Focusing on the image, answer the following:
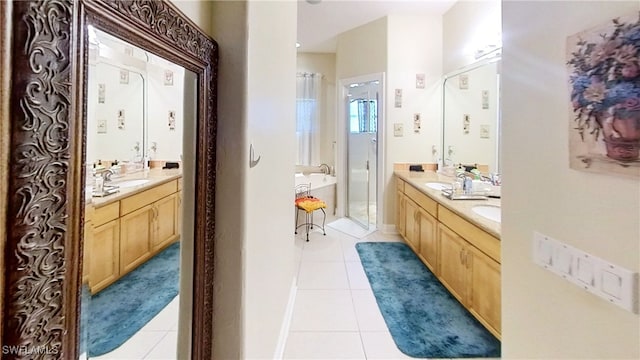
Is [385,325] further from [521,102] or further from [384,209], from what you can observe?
[384,209]

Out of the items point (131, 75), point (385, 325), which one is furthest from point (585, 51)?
point (385, 325)

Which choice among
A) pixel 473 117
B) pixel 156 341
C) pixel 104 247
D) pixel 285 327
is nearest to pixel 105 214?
pixel 104 247

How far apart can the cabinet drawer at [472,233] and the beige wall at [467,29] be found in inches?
76.6

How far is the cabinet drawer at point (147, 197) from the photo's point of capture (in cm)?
72

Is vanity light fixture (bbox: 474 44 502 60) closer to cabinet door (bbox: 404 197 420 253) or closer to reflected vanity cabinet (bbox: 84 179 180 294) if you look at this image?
cabinet door (bbox: 404 197 420 253)

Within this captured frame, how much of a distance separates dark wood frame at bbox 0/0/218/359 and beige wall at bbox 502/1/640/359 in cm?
114

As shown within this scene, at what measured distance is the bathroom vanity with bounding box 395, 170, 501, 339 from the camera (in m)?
2.08

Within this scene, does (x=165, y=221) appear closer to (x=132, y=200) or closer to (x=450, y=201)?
(x=132, y=200)

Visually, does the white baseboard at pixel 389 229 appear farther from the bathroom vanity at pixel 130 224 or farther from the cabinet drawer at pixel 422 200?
the bathroom vanity at pixel 130 224

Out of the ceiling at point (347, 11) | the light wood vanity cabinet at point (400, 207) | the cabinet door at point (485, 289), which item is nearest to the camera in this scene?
the cabinet door at point (485, 289)

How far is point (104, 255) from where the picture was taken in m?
0.61

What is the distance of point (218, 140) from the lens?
107cm

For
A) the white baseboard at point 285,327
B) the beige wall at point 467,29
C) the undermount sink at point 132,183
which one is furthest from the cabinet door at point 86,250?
the beige wall at point 467,29

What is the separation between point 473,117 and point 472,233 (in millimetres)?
1980
